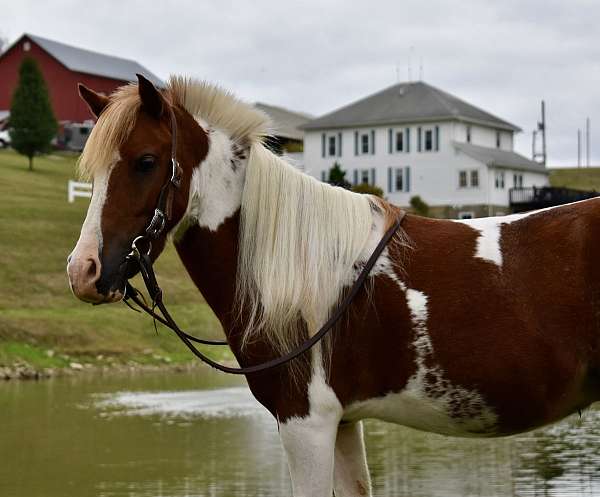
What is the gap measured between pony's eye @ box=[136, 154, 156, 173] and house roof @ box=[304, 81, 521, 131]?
63.2m

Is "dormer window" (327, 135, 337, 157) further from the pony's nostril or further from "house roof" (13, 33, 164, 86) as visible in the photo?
the pony's nostril

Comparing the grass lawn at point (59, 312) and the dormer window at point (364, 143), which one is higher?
the dormer window at point (364, 143)

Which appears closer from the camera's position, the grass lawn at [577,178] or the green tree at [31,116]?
the green tree at [31,116]

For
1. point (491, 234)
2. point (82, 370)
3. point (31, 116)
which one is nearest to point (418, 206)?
point (31, 116)

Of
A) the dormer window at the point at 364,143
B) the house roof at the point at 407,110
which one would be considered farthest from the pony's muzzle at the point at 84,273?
the dormer window at the point at 364,143

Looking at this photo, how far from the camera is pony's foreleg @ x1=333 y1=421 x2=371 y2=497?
14.7 feet

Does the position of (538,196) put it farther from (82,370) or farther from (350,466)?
(350,466)

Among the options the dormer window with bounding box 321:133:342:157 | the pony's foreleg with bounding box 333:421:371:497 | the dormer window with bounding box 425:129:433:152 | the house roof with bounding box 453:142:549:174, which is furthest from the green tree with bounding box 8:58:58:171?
the pony's foreleg with bounding box 333:421:371:497

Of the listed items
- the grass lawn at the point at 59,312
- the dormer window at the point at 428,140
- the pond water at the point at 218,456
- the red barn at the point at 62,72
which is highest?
the red barn at the point at 62,72

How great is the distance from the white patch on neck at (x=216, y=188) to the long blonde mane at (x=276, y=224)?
Answer: 62 millimetres

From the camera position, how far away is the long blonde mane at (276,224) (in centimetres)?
420

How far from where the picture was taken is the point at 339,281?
167 inches

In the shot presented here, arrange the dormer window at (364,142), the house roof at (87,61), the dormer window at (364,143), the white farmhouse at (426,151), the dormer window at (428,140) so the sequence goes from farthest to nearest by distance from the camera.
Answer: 1. the house roof at (87,61)
2. the dormer window at (364,143)
3. the dormer window at (364,142)
4. the dormer window at (428,140)
5. the white farmhouse at (426,151)

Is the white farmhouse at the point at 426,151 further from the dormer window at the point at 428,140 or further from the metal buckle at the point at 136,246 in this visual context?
the metal buckle at the point at 136,246
